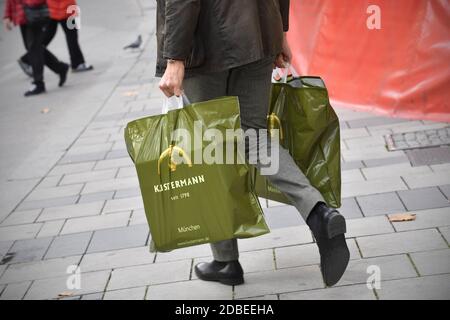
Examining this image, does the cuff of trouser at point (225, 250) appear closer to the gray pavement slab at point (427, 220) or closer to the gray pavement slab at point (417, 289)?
the gray pavement slab at point (417, 289)

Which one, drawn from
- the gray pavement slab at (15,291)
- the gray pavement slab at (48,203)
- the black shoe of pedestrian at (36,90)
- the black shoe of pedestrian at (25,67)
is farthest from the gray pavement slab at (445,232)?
the black shoe of pedestrian at (25,67)

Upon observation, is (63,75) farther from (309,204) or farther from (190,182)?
(309,204)

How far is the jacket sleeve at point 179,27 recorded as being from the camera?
9.92ft

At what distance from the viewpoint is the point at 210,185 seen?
3.18 m

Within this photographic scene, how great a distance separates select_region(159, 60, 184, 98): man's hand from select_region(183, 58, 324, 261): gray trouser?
159 millimetres

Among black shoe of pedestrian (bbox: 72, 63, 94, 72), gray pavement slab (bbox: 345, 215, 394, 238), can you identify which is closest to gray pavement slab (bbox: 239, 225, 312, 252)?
gray pavement slab (bbox: 345, 215, 394, 238)

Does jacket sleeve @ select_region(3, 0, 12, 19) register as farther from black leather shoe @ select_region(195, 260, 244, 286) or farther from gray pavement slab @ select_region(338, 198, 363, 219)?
black leather shoe @ select_region(195, 260, 244, 286)

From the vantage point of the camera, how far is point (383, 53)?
6242 millimetres

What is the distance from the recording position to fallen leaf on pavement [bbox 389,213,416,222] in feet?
13.6

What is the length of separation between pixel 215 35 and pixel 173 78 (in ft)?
0.91

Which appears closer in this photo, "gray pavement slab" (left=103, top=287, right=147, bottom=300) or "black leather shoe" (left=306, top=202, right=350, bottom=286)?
"black leather shoe" (left=306, top=202, right=350, bottom=286)

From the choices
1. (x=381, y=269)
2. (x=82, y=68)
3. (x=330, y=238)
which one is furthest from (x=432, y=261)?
(x=82, y=68)

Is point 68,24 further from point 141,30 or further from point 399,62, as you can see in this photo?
point 399,62
